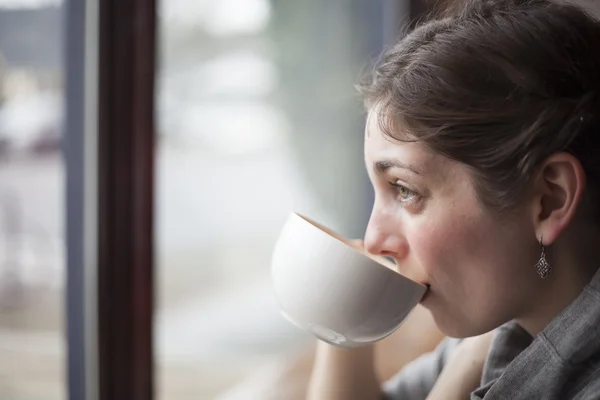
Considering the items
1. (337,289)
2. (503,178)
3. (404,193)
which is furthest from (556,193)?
Result: (337,289)

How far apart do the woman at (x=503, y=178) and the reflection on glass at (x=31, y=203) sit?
0.71 meters

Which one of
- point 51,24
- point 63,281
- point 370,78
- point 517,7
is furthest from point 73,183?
point 517,7

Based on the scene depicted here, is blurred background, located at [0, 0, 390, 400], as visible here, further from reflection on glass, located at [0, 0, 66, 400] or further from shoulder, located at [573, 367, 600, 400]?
shoulder, located at [573, 367, 600, 400]

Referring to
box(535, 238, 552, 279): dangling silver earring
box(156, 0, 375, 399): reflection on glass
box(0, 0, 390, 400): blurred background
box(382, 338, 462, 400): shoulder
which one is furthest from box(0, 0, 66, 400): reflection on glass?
box(535, 238, 552, 279): dangling silver earring

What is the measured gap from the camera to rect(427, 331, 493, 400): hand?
0.99 metres

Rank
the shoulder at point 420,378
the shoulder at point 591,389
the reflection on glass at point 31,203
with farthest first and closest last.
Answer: the reflection on glass at point 31,203
the shoulder at point 420,378
the shoulder at point 591,389

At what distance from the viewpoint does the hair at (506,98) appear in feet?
2.59

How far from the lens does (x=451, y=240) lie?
2.71 feet

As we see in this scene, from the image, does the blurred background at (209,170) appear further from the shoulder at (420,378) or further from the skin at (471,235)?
the skin at (471,235)

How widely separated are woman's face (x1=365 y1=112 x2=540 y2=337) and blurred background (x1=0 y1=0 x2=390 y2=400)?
0.51 meters

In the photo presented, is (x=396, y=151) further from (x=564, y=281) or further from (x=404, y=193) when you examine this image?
(x=564, y=281)

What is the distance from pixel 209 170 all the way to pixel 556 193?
63.7 inches

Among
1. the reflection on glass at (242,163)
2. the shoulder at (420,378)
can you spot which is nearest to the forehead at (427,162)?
the shoulder at (420,378)

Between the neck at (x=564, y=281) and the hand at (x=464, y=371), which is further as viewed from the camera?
the hand at (x=464, y=371)
